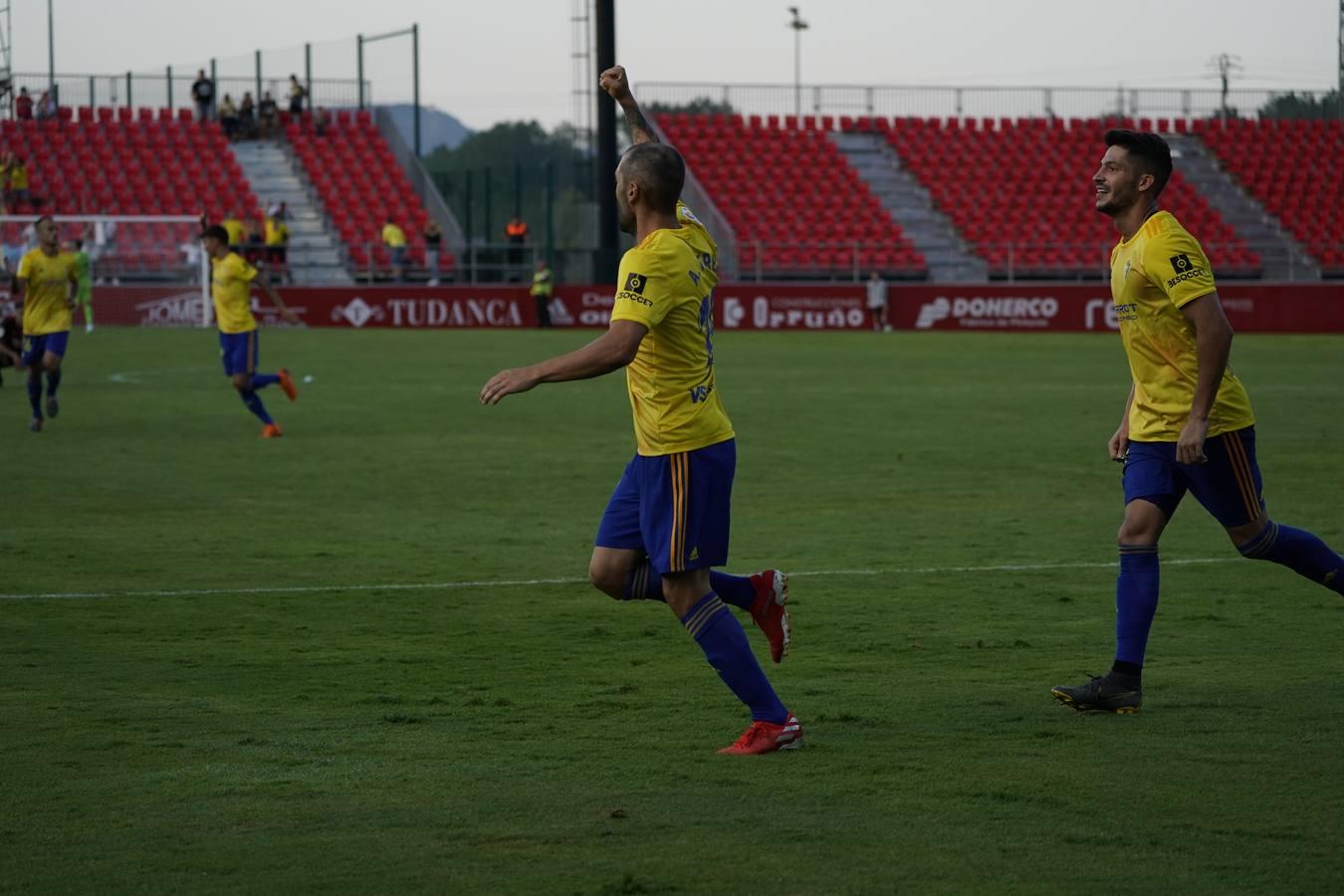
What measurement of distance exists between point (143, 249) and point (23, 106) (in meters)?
8.08

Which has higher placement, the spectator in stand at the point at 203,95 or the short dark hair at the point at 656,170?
the spectator in stand at the point at 203,95

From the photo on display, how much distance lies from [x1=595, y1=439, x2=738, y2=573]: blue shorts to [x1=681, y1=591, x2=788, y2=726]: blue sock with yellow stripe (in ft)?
0.56

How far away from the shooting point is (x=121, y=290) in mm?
42188

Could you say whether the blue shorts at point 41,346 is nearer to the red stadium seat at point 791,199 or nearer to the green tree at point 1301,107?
the red stadium seat at point 791,199

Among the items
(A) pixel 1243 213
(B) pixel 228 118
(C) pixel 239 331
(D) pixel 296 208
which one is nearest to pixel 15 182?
(D) pixel 296 208

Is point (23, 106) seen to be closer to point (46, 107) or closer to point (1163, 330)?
point (46, 107)

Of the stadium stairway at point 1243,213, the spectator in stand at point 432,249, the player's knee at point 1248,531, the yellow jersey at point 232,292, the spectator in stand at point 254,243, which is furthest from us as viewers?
the stadium stairway at point 1243,213

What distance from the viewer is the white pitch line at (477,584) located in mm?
9164

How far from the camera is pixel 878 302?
135ft

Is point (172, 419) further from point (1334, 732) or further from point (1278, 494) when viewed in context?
point (1334, 732)

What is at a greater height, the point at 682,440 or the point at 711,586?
the point at 682,440

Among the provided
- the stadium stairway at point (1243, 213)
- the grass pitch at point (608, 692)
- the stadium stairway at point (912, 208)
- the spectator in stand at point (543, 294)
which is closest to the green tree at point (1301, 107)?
the stadium stairway at point (1243, 213)

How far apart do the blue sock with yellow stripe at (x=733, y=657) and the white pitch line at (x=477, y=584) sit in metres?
3.73

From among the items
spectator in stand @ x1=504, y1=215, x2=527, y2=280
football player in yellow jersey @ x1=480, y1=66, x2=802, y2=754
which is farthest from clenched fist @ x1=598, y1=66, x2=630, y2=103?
spectator in stand @ x1=504, y1=215, x2=527, y2=280
